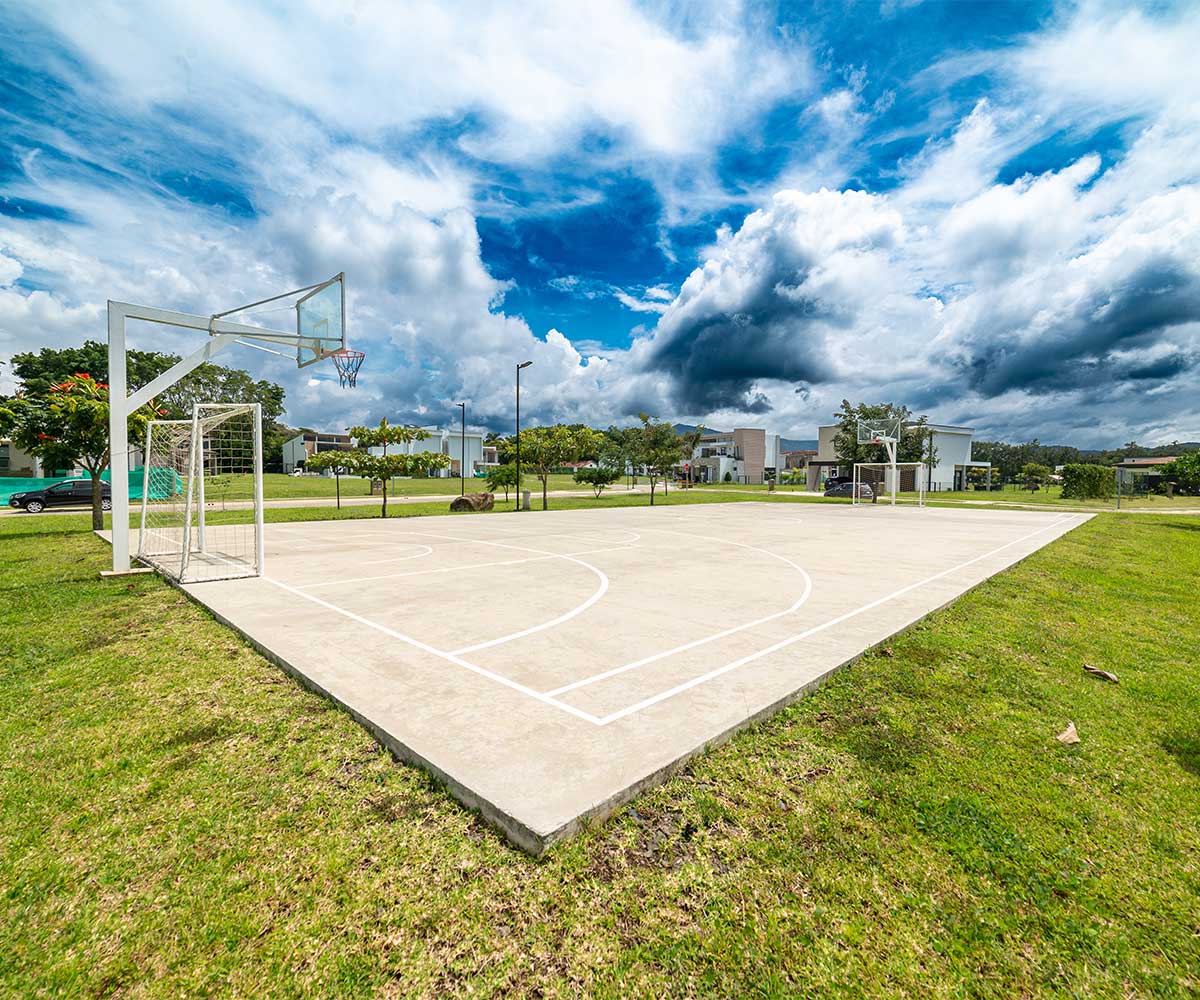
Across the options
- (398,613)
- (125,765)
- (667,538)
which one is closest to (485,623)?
(398,613)

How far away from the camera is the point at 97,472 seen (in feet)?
49.5

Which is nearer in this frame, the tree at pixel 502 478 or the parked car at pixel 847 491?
the tree at pixel 502 478

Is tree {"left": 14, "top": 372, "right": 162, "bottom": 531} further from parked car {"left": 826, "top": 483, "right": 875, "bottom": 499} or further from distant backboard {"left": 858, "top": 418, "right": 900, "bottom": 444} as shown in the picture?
parked car {"left": 826, "top": 483, "right": 875, "bottom": 499}

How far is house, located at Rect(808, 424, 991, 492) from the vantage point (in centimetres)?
6544

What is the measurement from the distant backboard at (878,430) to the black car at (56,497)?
4163 cm

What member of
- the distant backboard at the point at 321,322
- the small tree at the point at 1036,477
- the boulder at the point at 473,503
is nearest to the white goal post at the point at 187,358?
the distant backboard at the point at 321,322

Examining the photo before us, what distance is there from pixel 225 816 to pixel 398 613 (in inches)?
151

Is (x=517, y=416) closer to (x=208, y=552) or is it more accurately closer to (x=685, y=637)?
(x=208, y=552)

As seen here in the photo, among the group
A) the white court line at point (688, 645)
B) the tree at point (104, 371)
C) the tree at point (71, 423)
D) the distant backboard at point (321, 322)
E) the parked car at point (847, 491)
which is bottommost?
the white court line at point (688, 645)

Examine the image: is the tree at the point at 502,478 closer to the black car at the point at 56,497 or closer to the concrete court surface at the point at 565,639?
the black car at the point at 56,497

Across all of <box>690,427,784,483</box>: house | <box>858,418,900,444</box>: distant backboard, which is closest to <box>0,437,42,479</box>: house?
<box>858,418,900,444</box>: distant backboard

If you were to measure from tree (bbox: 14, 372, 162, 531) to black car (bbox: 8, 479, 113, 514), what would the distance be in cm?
1054

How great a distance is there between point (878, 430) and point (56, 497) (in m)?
44.9

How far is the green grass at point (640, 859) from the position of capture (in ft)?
6.93
